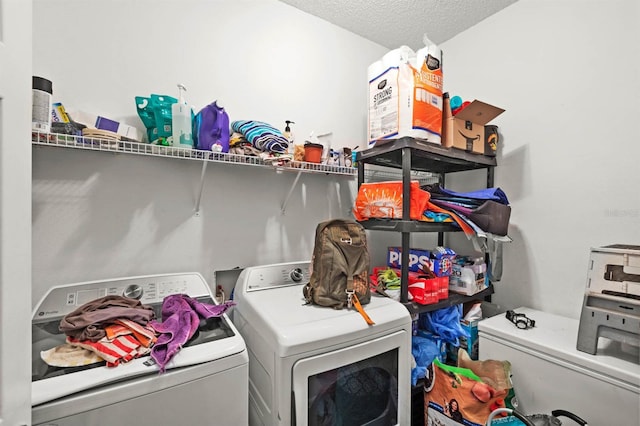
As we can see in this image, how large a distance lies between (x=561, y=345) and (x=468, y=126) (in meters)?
1.22

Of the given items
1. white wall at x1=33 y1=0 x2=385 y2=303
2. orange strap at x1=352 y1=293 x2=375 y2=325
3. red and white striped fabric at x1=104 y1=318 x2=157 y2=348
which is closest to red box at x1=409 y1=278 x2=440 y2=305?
orange strap at x1=352 y1=293 x2=375 y2=325

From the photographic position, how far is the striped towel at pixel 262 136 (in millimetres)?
1431

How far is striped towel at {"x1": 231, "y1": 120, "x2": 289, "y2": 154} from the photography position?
1.43m

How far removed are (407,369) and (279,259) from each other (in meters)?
0.94

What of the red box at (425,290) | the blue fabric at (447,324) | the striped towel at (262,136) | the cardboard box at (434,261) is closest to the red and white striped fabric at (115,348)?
the striped towel at (262,136)

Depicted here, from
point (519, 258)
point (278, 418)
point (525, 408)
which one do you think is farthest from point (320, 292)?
point (519, 258)

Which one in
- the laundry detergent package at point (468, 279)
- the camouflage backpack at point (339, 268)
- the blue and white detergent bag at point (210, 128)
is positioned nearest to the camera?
the camouflage backpack at point (339, 268)

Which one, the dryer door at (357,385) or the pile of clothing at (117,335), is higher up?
the pile of clothing at (117,335)

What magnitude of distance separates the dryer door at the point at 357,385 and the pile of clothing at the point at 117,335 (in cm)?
42

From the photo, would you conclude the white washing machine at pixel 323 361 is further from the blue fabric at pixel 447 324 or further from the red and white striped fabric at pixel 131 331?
the blue fabric at pixel 447 324

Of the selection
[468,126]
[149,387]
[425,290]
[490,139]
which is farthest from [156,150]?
[490,139]

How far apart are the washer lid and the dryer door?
0.59 meters

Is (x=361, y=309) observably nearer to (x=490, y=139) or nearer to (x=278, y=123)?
(x=278, y=123)

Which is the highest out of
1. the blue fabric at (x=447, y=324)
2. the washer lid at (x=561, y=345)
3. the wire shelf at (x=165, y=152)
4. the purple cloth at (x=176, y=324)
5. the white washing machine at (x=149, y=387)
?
the wire shelf at (x=165, y=152)
